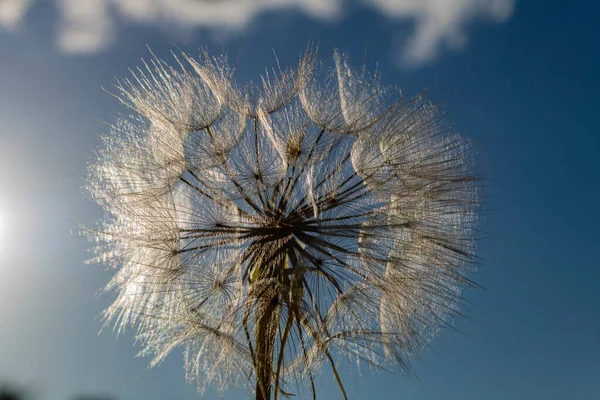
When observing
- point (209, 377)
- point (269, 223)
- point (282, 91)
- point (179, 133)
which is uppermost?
point (282, 91)

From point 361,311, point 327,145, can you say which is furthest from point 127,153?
point 361,311

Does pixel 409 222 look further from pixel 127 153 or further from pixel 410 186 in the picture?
pixel 127 153

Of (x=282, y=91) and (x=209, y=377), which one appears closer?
(x=209, y=377)

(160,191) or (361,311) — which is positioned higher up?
(160,191)

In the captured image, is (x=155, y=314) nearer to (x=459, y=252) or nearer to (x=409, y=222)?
(x=409, y=222)

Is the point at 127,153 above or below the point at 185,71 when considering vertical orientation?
below

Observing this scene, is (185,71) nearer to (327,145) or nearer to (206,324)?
(327,145)

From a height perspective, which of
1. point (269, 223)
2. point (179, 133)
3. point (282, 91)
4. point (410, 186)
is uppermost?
point (282, 91)

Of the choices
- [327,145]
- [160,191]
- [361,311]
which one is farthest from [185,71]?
[361,311]

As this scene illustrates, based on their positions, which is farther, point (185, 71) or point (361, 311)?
point (185, 71)
